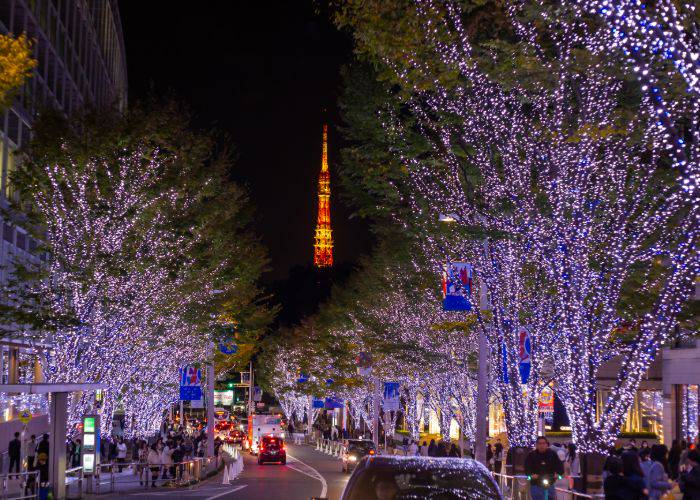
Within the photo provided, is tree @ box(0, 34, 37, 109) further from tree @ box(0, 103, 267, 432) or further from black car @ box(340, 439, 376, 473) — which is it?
black car @ box(340, 439, 376, 473)

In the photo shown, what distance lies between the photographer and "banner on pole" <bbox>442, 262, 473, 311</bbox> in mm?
22938

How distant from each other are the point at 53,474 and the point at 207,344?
21.5 meters

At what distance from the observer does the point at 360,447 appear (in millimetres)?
44469

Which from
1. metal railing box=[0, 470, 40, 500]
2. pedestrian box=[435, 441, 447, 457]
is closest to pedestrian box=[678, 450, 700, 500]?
metal railing box=[0, 470, 40, 500]

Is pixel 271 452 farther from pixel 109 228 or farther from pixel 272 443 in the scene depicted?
pixel 109 228

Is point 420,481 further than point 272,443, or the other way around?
point 272,443

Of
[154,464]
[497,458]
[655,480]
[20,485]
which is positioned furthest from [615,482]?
[497,458]

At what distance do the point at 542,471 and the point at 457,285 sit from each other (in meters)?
7.76

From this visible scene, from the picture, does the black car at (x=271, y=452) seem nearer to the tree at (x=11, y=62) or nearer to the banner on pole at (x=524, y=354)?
the banner on pole at (x=524, y=354)

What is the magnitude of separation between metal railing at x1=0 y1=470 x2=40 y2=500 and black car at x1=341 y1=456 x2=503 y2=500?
12549 millimetres

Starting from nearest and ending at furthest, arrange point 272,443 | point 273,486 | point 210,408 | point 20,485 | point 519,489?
point 519,489, point 20,485, point 273,486, point 210,408, point 272,443

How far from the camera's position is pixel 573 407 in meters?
17.8

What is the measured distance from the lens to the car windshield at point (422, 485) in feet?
29.6

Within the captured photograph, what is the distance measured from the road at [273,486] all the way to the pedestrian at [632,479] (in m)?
13.8
